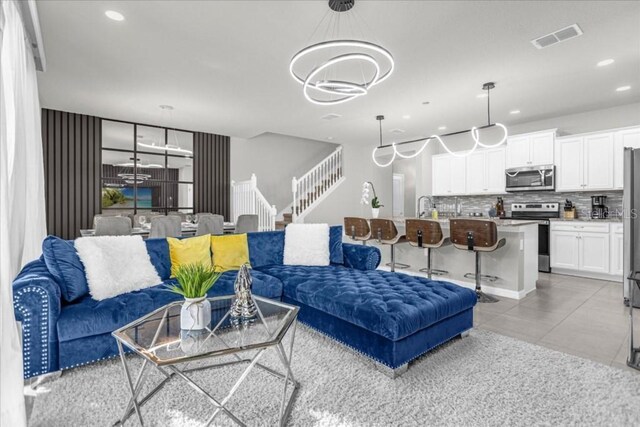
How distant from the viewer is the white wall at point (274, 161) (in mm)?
8531

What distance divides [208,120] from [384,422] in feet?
20.4

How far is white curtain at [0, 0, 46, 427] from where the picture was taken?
5.04 feet

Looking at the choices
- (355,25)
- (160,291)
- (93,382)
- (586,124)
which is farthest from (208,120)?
(586,124)

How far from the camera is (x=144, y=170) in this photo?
23.6 ft

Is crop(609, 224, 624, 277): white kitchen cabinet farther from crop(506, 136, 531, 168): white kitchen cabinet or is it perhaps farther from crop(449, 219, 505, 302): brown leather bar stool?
crop(449, 219, 505, 302): brown leather bar stool

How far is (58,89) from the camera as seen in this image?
192 inches

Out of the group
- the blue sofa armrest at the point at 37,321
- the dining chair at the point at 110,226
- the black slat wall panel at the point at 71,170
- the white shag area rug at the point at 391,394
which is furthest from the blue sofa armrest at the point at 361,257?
the black slat wall panel at the point at 71,170

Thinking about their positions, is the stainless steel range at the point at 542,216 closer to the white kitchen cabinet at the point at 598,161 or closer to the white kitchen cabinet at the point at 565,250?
the white kitchen cabinet at the point at 565,250

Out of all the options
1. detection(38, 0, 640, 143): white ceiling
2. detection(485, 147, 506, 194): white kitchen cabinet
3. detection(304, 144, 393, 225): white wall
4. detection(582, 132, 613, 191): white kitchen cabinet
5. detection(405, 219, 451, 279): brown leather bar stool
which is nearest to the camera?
detection(38, 0, 640, 143): white ceiling

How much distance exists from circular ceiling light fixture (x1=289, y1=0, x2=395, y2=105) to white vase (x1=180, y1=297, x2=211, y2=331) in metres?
2.12

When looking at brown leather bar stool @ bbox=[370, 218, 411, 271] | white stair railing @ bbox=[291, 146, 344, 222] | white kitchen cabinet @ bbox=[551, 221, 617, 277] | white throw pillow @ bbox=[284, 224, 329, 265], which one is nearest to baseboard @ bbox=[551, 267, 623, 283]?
white kitchen cabinet @ bbox=[551, 221, 617, 277]

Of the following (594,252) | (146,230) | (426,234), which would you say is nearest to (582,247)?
(594,252)

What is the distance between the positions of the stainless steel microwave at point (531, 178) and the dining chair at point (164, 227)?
5.92 metres

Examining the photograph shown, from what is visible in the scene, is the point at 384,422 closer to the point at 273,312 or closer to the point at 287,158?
→ the point at 273,312
